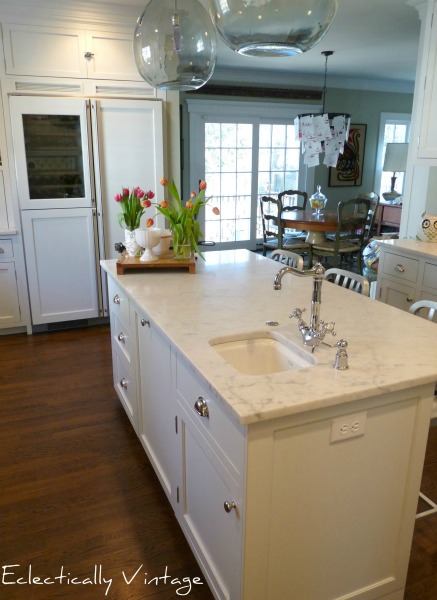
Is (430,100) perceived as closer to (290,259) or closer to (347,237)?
(290,259)

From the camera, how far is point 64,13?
11.6 ft

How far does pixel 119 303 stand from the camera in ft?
8.33

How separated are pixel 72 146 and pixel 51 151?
0.56 feet

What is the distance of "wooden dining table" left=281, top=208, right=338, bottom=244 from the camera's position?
5.18 metres

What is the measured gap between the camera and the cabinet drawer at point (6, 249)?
382 cm

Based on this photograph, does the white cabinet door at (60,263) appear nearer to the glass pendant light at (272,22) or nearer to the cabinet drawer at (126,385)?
the cabinet drawer at (126,385)

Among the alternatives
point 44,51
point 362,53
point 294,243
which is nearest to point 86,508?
point 44,51

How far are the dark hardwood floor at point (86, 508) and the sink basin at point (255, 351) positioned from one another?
2.58ft

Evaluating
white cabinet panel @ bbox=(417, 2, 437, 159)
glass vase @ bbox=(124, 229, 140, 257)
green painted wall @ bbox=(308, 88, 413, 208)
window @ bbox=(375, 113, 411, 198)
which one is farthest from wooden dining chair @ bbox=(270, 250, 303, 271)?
window @ bbox=(375, 113, 411, 198)

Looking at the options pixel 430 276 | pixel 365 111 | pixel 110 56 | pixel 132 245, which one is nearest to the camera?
pixel 132 245

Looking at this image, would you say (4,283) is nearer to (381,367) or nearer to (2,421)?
(2,421)

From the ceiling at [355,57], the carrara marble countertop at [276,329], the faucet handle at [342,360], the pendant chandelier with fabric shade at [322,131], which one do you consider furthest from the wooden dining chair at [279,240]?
the faucet handle at [342,360]

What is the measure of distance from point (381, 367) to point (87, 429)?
1.83 meters

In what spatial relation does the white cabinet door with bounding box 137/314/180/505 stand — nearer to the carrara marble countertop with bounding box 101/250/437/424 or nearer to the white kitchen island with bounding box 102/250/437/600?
the white kitchen island with bounding box 102/250/437/600
